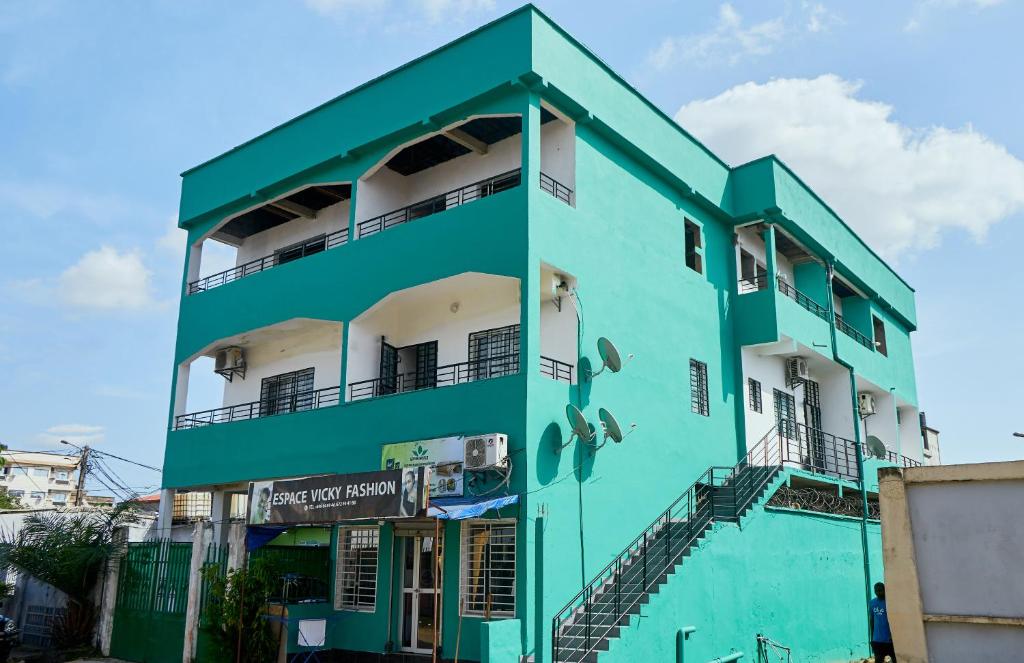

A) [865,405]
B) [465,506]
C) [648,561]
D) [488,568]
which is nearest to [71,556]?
[488,568]

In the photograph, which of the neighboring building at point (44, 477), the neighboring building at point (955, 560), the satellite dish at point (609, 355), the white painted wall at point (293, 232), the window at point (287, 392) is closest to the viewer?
the neighboring building at point (955, 560)

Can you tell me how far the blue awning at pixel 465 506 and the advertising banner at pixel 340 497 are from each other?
307 millimetres

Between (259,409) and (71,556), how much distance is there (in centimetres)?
513

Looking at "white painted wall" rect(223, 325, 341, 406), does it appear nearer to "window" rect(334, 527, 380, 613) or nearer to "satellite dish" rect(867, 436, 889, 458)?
"window" rect(334, 527, 380, 613)

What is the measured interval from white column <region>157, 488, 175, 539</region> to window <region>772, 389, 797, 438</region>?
14.9 m

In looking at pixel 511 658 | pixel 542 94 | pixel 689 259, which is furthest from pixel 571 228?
pixel 511 658

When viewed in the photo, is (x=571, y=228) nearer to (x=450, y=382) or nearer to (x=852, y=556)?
(x=450, y=382)

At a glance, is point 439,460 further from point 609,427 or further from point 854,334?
point 854,334

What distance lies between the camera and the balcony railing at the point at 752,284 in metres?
21.9

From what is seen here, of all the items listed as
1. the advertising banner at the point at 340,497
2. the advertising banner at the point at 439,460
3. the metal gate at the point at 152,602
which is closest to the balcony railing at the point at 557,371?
the advertising banner at the point at 439,460

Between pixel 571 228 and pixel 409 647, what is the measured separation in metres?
8.03

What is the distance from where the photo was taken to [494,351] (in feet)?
55.0

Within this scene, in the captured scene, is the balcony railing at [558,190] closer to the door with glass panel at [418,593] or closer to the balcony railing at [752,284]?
the door with glass panel at [418,593]

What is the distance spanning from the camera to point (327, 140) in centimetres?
1898
